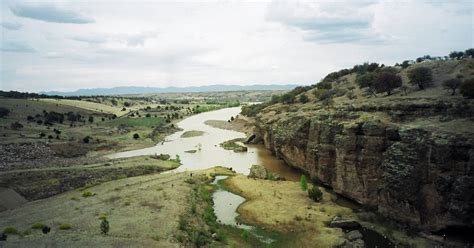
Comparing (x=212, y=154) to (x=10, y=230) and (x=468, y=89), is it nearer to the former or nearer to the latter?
(x=10, y=230)

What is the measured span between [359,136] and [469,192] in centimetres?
1458

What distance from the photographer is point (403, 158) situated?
1442 inches

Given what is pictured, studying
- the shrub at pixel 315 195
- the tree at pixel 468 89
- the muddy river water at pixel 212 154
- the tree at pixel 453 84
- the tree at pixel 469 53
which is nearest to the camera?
the tree at pixel 468 89

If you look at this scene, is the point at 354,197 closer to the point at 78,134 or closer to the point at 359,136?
the point at 359,136

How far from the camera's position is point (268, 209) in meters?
44.2

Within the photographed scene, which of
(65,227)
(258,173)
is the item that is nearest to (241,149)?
(258,173)

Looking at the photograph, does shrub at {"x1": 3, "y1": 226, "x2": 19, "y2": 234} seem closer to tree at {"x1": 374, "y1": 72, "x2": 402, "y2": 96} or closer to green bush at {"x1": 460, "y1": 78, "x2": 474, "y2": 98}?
green bush at {"x1": 460, "y1": 78, "x2": 474, "y2": 98}

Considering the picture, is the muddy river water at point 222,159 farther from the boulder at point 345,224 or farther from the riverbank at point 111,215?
the riverbank at point 111,215

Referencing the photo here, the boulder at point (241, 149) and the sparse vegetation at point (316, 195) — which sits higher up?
the sparse vegetation at point (316, 195)

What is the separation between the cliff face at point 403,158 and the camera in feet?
106

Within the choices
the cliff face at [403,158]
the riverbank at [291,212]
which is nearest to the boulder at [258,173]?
the riverbank at [291,212]

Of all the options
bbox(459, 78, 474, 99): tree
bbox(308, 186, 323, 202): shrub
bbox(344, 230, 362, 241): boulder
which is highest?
bbox(459, 78, 474, 99): tree

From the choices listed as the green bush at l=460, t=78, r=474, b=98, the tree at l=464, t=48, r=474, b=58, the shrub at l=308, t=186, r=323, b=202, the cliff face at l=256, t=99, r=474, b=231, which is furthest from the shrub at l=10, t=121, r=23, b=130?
the tree at l=464, t=48, r=474, b=58

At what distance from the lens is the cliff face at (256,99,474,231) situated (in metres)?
32.4
